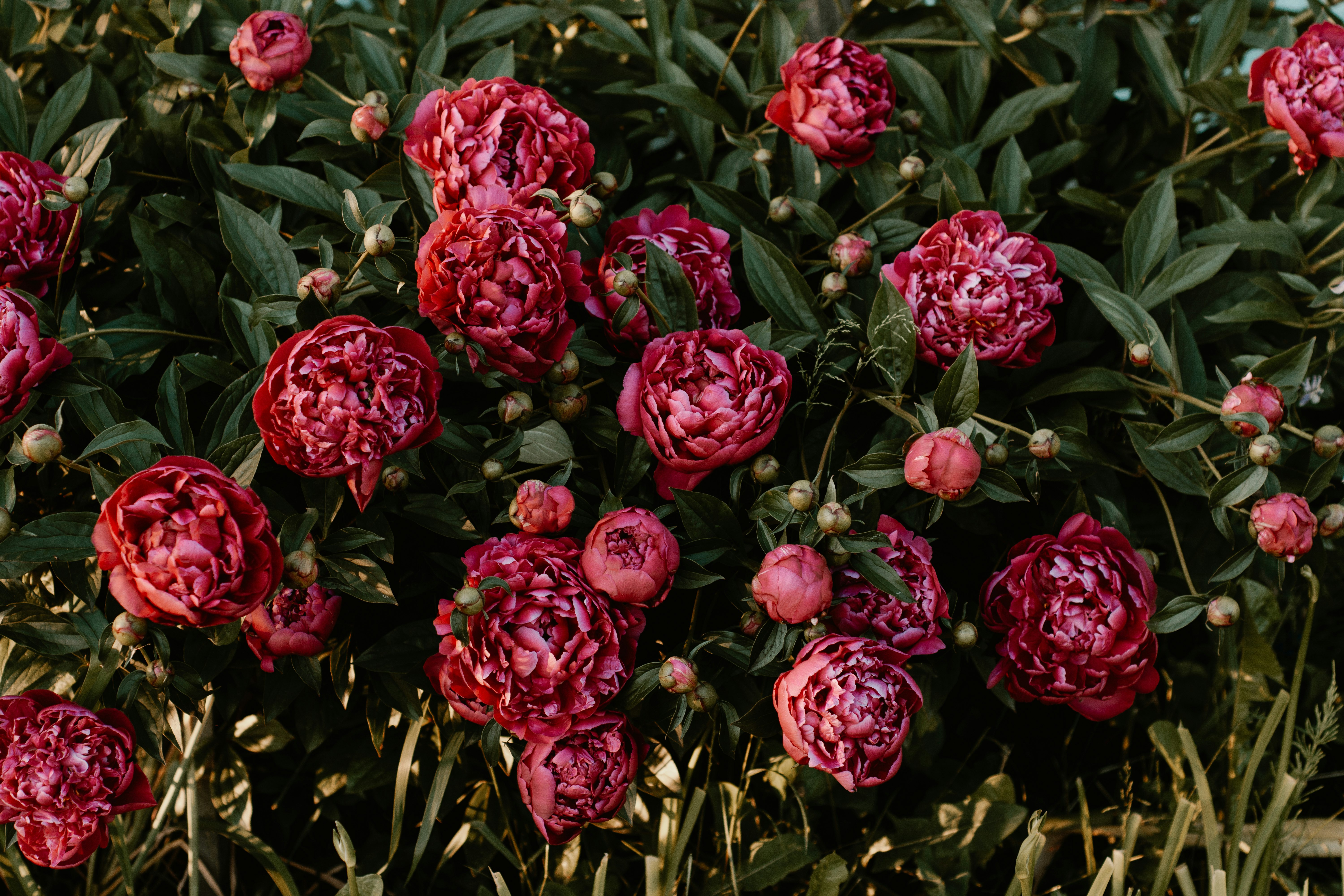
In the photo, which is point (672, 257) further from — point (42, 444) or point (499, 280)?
point (42, 444)

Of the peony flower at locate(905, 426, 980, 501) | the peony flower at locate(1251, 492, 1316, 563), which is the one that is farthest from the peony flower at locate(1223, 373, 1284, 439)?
the peony flower at locate(905, 426, 980, 501)

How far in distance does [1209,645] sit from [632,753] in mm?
1281

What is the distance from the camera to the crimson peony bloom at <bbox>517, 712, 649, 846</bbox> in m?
0.83

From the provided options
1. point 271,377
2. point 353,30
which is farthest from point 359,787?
point 353,30

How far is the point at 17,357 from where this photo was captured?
764 millimetres

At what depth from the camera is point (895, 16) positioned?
1.35 meters

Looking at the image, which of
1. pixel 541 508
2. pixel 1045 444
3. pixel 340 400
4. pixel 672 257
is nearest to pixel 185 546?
pixel 340 400

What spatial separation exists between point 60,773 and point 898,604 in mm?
774

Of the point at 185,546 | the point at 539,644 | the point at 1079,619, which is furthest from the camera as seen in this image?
the point at 1079,619

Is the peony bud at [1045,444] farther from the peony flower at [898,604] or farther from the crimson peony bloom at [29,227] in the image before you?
the crimson peony bloom at [29,227]

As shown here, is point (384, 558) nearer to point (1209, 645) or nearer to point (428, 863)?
point (428, 863)

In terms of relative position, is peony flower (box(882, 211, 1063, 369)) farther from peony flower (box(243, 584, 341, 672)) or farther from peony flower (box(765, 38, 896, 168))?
peony flower (box(243, 584, 341, 672))

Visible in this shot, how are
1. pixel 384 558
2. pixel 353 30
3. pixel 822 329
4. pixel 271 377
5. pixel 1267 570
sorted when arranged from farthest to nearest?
pixel 1267 570 → pixel 353 30 → pixel 822 329 → pixel 384 558 → pixel 271 377

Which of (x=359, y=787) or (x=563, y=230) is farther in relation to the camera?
(x=359, y=787)
